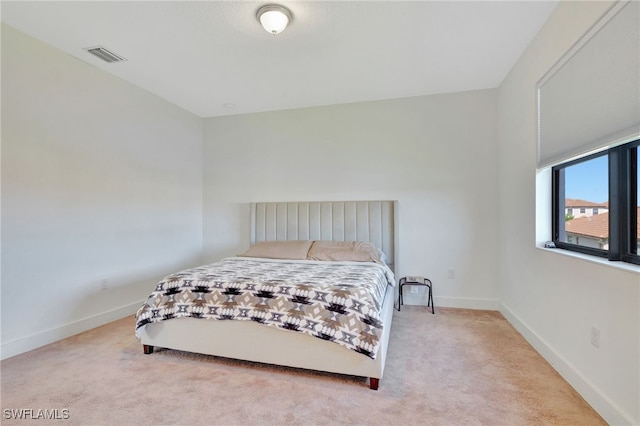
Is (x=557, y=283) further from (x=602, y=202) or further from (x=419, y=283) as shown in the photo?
(x=419, y=283)

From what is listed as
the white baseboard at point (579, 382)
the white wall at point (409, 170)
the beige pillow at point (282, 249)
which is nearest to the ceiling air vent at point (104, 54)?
the white wall at point (409, 170)

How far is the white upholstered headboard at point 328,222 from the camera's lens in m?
3.69

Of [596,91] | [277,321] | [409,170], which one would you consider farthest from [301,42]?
[277,321]

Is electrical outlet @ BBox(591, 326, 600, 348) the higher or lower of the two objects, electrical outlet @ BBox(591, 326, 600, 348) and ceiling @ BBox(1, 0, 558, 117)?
the lower

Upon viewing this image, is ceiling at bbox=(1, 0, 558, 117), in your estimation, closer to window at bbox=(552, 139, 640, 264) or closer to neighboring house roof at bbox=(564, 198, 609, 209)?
window at bbox=(552, 139, 640, 264)

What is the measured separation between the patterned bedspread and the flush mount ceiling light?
6.30 feet

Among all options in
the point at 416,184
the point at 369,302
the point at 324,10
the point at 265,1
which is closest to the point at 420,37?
the point at 324,10

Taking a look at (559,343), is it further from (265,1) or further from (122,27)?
(122,27)

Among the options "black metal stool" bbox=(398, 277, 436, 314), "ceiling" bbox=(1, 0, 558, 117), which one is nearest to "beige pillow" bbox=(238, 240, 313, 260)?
"black metal stool" bbox=(398, 277, 436, 314)

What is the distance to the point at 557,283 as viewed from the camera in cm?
217

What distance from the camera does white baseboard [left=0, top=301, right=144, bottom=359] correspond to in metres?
2.35

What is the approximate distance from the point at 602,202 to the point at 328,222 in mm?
2616

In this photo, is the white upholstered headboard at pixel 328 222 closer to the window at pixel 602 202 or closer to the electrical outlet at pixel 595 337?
the window at pixel 602 202

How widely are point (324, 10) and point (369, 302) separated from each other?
214 cm
